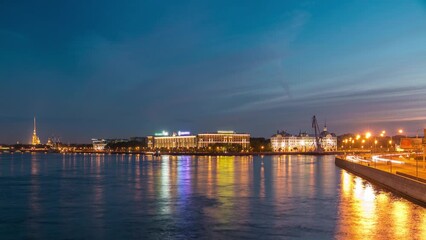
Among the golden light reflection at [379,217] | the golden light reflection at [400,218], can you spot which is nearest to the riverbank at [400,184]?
the golden light reflection at [379,217]

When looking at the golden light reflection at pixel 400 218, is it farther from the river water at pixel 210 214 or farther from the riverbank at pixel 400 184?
the riverbank at pixel 400 184

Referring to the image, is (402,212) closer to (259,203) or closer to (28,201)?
(259,203)

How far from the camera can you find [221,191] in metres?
45.0

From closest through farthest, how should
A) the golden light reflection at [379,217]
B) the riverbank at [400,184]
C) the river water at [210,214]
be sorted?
the golden light reflection at [379,217] < the river water at [210,214] < the riverbank at [400,184]

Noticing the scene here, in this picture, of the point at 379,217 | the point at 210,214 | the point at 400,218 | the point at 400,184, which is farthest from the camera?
the point at 400,184

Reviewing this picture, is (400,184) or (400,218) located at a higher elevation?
(400,184)

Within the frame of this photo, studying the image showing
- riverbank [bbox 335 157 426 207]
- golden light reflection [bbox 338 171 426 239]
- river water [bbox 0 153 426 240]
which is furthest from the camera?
riverbank [bbox 335 157 426 207]

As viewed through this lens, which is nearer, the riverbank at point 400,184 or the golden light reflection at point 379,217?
the golden light reflection at point 379,217

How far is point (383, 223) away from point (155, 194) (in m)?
21.4

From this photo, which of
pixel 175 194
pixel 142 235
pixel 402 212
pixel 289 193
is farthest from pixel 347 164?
pixel 142 235

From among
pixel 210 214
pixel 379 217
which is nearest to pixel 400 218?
pixel 379 217

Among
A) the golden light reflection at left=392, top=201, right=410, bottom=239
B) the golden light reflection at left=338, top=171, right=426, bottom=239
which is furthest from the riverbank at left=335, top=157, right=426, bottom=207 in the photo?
the golden light reflection at left=392, top=201, right=410, bottom=239

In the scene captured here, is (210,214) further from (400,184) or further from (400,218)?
(400,184)

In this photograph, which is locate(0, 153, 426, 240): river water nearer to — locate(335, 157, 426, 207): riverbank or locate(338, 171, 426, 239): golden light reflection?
locate(338, 171, 426, 239): golden light reflection
